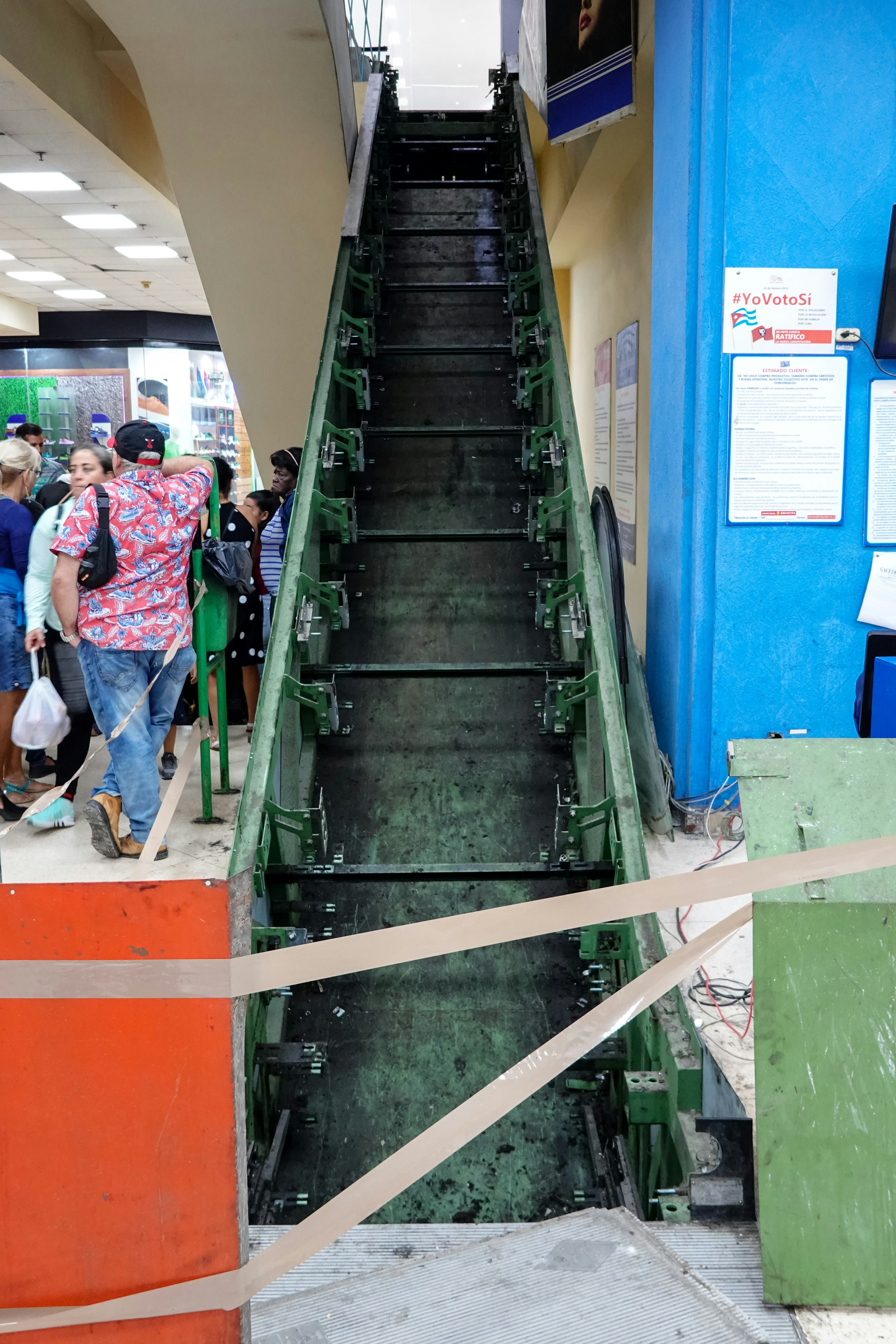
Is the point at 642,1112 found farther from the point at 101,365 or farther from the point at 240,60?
the point at 101,365

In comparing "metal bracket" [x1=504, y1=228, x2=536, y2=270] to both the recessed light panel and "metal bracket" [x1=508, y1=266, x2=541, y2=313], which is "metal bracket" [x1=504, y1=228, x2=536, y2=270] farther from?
the recessed light panel

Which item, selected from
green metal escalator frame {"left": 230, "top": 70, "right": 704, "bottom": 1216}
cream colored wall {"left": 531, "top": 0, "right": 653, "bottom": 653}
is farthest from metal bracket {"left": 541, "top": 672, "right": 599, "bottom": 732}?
cream colored wall {"left": 531, "top": 0, "right": 653, "bottom": 653}

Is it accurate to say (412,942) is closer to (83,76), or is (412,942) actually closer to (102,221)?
(83,76)

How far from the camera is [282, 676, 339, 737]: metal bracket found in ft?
10.6

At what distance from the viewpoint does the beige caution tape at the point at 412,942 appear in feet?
3.93

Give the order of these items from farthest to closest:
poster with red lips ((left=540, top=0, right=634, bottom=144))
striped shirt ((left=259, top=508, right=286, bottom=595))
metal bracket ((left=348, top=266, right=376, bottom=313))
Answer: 1. metal bracket ((left=348, top=266, right=376, bottom=313))
2. striped shirt ((left=259, top=508, right=286, bottom=595))
3. poster with red lips ((left=540, top=0, right=634, bottom=144))

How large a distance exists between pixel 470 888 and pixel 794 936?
168cm

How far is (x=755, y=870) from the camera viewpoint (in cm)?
142

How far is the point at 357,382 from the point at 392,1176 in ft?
12.3

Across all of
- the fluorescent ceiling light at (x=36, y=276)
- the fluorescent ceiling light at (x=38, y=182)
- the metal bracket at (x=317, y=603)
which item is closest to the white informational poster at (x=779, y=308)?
the metal bracket at (x=317, y=603)

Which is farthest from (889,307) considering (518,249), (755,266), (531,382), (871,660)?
(518,249)

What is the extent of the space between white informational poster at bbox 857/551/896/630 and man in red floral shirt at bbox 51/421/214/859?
2.56 metres

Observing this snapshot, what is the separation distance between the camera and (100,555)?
341 cm

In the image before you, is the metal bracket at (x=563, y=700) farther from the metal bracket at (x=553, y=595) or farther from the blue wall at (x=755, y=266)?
the blue wall at (x=755, y=266)
